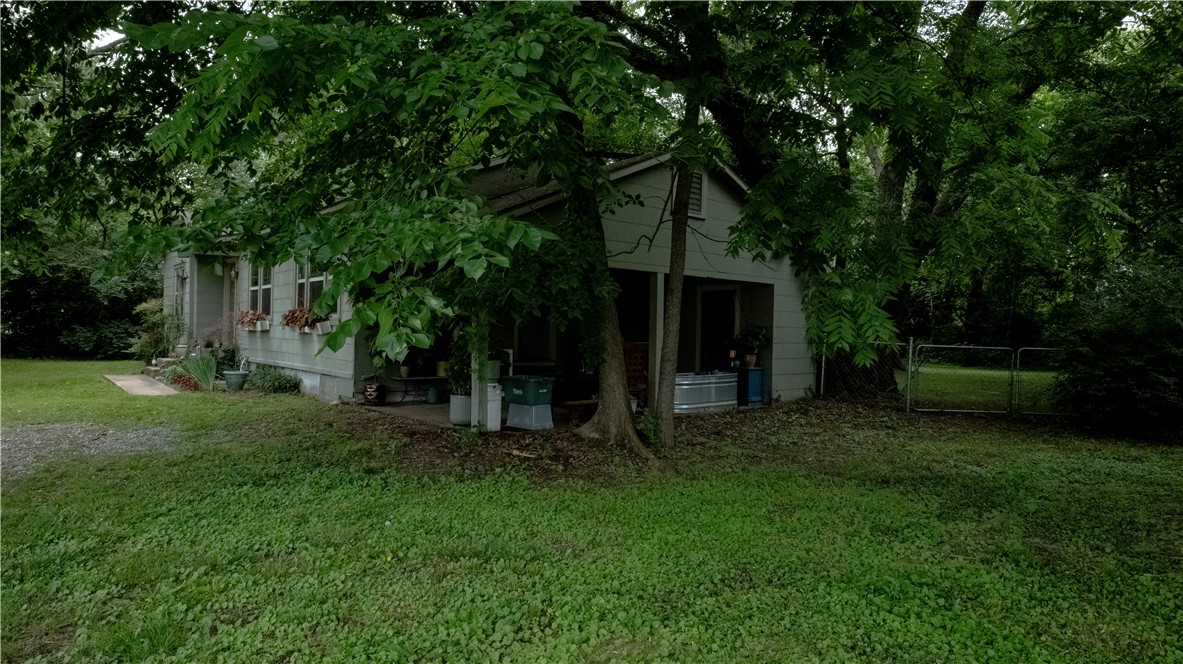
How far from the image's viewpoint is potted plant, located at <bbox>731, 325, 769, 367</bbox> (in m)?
11.2

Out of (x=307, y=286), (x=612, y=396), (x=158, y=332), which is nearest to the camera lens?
(x=612, y=396)

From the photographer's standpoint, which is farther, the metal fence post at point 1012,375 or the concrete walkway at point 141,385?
the concrete walkway at point 141,385

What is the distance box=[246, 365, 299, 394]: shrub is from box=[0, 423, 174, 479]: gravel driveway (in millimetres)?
3249

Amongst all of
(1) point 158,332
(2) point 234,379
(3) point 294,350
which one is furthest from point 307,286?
(1) point 158,332

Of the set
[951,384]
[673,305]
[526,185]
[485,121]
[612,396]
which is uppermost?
[526,185]

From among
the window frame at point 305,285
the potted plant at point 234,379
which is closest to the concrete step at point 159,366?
the potted plant at point 234,379

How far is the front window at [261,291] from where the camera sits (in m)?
12.4

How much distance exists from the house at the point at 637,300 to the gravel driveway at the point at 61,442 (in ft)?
7.35

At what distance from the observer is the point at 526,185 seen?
944cm

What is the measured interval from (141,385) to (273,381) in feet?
10.8

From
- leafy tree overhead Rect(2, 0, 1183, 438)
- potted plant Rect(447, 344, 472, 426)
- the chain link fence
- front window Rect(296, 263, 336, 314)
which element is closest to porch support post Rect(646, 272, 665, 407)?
leafy tree overhead Rect(2, 0, 1183, 438)

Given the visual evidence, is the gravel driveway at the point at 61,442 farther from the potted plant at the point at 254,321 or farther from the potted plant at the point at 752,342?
the potted plant at the point at 752,342

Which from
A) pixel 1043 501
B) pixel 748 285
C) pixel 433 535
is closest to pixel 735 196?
pixel 748 285

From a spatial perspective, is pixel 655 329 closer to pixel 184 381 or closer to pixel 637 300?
pixel 637 300
